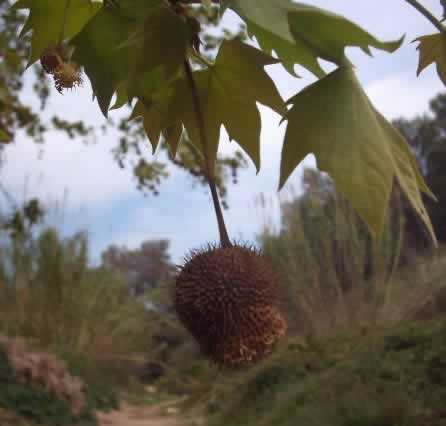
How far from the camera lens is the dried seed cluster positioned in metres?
0.52

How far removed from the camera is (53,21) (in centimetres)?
50

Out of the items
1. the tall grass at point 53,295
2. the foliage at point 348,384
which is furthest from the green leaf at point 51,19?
the tall grass at point 53,295

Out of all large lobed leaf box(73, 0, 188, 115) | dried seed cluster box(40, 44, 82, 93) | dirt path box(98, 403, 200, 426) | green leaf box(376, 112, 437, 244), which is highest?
dried seed cluster box(40, 44, 82, 93)

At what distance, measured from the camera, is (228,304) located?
0.51m

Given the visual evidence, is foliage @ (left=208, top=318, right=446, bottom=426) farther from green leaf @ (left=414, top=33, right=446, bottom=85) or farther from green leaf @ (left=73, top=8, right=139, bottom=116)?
green leaf @ (left=73, top=8, right=139, bottom=116)

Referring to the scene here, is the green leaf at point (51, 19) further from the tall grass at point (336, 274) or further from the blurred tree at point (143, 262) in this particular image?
the blurred tree at point (143, 262)

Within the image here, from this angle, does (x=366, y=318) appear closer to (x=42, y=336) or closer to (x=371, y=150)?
(x=42, y=336)

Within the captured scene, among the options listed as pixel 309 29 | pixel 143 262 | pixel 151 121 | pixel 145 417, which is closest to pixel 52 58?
pixel 151 121

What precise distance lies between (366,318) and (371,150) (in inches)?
158

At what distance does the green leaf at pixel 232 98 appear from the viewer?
0.44 m

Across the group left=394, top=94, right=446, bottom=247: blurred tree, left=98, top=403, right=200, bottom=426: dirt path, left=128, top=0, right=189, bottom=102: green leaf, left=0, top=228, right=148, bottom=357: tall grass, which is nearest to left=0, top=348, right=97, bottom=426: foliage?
left=98, top=403, right=200, bottom=426: dirt path

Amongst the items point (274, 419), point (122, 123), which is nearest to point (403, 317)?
point (274, 419)

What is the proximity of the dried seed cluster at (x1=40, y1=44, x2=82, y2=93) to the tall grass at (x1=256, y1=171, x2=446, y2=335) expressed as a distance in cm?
367

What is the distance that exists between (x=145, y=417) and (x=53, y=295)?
5.05ft
